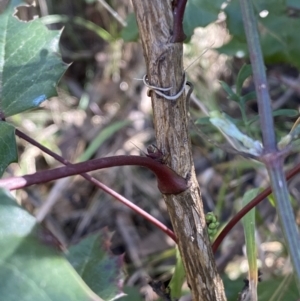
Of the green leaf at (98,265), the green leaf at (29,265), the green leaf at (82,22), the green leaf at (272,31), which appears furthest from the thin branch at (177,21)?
the green leaf at (82,22)

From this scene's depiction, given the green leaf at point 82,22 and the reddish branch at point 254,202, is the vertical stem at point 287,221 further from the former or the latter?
the green leaf at point 82,22

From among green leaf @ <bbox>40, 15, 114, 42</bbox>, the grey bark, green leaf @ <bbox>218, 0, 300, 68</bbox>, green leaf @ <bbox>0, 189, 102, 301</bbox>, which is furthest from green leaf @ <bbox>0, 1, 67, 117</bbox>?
green leaf @ <bbox>40, 15, 114, 42</bbox>

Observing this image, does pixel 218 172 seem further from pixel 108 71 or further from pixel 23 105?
pixel 23 105

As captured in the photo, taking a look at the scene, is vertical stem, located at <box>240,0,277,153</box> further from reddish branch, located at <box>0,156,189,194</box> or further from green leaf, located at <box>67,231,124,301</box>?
green leaf, located at <box>67,231,124,301</box>

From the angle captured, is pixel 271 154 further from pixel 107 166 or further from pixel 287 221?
pixel 107 166

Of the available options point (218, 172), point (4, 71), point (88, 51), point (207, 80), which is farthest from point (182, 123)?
point (88, 51)

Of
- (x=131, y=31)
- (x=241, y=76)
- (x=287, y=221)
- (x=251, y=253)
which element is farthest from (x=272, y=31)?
(x=287, y=221)
